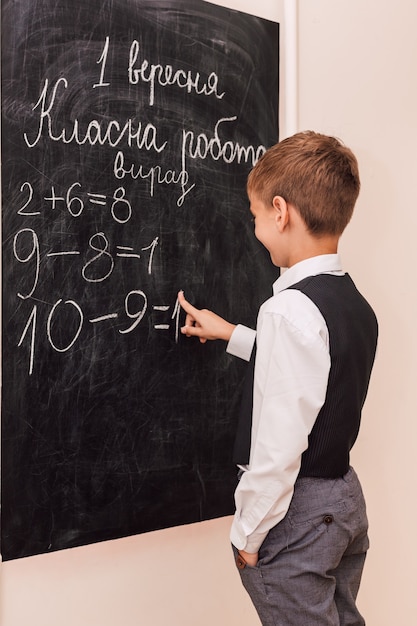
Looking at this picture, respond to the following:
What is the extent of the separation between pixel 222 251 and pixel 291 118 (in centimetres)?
47

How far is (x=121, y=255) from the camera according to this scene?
155 cm

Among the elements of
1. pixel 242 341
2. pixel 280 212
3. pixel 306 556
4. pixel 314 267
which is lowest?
pixel 306 556

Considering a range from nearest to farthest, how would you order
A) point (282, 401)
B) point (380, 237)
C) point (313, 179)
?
point (282, 401) → point (313, 179) → point (380, 237)

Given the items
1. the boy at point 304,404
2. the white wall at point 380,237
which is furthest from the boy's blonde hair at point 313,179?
the white wall at point 380,237

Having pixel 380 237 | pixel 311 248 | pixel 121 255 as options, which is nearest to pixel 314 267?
pixel 311 248

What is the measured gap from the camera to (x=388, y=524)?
81.0 inches

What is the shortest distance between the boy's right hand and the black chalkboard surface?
0.02m

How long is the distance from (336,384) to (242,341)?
36cm

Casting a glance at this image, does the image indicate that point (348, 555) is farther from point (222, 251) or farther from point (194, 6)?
point (194, 6)

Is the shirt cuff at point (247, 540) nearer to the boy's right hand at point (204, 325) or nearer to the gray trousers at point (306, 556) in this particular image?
the gray trousers at point (306, 556)

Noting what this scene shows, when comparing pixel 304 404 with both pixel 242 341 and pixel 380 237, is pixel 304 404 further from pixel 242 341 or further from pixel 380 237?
pixel 380 237

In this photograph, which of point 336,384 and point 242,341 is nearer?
point 336,384

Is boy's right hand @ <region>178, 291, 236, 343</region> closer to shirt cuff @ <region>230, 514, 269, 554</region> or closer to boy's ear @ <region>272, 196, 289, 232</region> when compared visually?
boy's ear @ <region>272, 196, 289, 232</region>

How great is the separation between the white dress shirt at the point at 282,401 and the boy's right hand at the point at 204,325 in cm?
34
